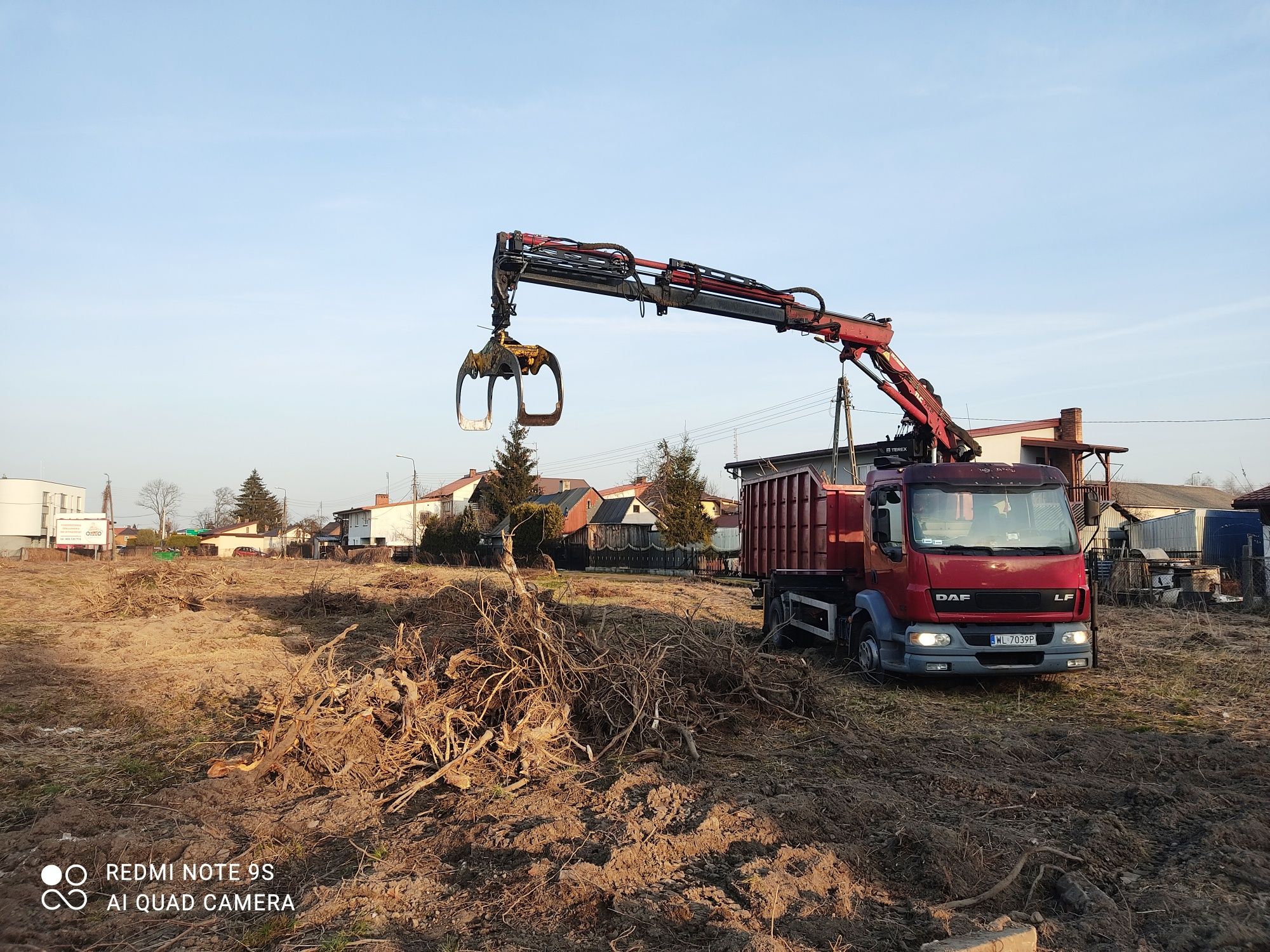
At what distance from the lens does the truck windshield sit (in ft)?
30.3

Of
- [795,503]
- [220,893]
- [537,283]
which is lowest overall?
[220,893]

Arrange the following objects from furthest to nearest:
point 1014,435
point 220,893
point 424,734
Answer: point 1014,435
point 424,734
point 220,893

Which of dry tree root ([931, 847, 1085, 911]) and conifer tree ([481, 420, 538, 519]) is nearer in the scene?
dry tree root ([931, 847, 1085, 911])

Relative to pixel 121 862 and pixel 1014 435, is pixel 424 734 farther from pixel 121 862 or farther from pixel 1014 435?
→ pixel 1014 435

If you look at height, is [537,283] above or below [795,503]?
above

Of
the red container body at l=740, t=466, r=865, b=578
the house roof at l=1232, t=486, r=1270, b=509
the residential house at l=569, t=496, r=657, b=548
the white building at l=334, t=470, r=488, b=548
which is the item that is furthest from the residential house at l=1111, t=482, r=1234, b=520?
the white building at l=334, t=470, r=488, b=548

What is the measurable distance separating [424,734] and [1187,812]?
5066mm

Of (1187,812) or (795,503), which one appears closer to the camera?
(1187,812)

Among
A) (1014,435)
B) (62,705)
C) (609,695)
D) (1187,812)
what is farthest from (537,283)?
(1014,435)

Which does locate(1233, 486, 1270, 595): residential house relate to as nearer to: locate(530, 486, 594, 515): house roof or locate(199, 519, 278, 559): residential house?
locate(530, 486, 594, 515): house roof

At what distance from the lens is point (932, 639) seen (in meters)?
9.02

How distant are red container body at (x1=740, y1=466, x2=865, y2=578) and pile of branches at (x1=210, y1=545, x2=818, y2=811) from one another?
3.16 m

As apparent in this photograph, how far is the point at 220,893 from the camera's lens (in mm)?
4117

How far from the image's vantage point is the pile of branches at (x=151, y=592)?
1580 centimetres
